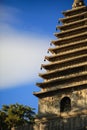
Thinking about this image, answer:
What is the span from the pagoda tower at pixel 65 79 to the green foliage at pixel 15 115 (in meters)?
10.7

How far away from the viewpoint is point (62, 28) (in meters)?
37.8

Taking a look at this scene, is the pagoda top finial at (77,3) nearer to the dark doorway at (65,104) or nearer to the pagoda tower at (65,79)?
the pagoda tower at (65,79)

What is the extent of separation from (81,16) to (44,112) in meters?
12.5

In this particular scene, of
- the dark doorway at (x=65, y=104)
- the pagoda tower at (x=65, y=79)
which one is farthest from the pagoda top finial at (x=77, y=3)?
the dark doorway at (x=65, y=104)

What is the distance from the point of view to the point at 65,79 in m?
32.3

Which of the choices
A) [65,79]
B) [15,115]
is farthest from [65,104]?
[15,115]

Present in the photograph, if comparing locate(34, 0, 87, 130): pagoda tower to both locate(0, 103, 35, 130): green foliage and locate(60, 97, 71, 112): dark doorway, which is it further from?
locate(0, 103, 35, 130): green foliage

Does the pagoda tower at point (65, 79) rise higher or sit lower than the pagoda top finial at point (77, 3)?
lower

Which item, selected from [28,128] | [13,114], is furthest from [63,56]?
[13,114]

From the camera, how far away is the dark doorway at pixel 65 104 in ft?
103

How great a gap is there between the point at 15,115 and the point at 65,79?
1367 cm

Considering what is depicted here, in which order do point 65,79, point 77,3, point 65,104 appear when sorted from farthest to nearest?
1. point 77,3
2. point 65,79
3. point 65,104

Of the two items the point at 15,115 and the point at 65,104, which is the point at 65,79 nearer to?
the point at 65,104

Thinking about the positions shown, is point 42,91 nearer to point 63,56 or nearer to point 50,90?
point 50,90
